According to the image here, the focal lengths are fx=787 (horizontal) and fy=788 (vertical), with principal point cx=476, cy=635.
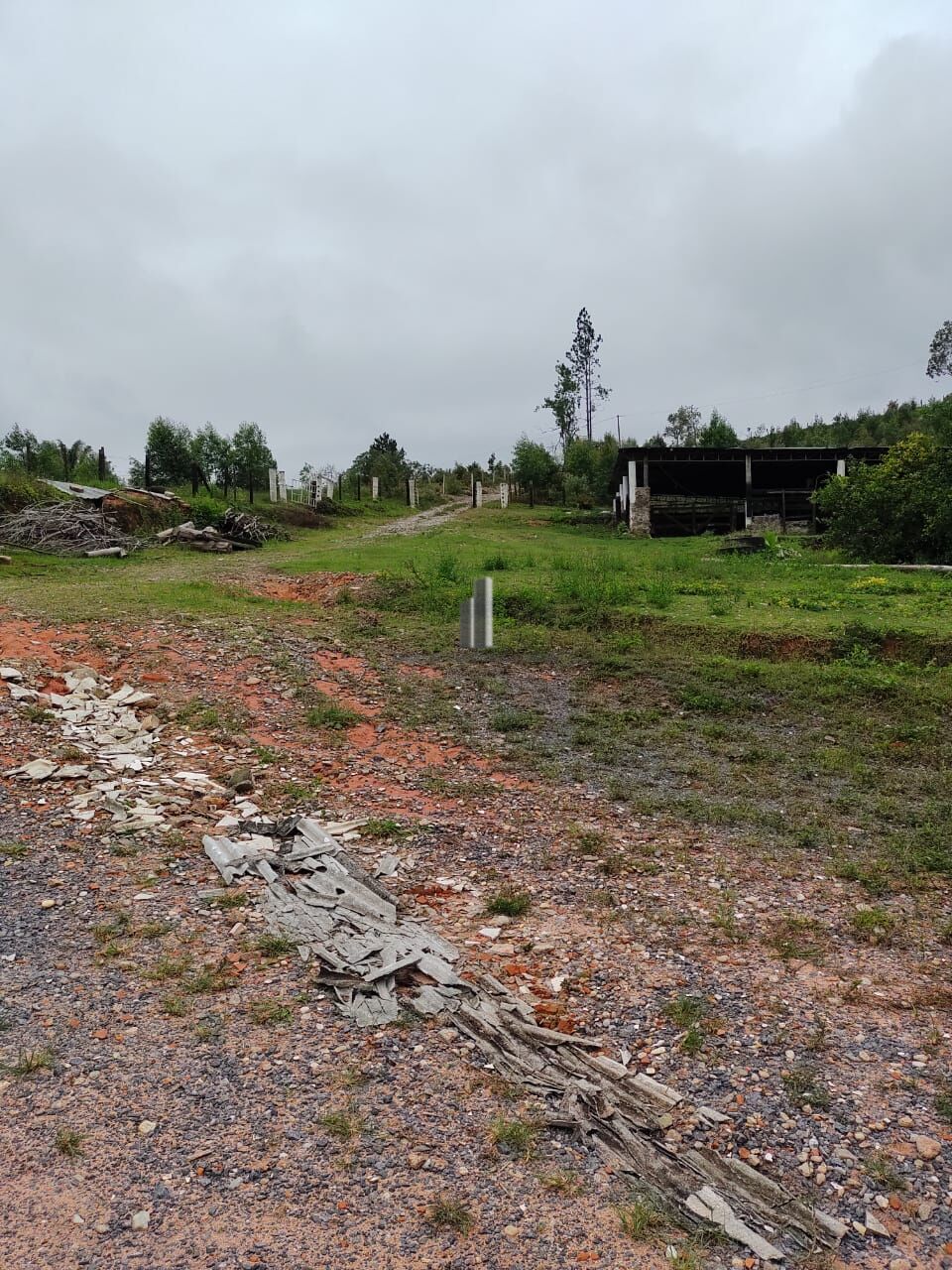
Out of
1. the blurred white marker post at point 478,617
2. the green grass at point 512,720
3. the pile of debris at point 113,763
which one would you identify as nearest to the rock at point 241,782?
the pile of debris at point 113,763

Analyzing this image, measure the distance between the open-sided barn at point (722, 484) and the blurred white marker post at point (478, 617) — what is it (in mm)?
26390

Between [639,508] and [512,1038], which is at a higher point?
[639,508]

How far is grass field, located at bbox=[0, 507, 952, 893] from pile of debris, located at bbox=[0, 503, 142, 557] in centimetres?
184

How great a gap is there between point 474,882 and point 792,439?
51.5 metres

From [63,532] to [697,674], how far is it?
16.1 meters

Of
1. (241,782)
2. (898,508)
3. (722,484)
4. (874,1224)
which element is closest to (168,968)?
(241,782)

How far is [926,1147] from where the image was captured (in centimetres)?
303

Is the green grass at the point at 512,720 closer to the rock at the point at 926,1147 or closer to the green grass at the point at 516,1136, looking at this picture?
the green grass at the point at 516,1136

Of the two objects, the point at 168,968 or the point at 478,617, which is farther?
the point at 168,968

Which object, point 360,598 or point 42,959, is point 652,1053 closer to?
point 42,959

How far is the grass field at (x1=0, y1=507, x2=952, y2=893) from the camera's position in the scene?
20.5ft

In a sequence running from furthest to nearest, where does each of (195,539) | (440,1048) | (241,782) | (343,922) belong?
1. (195,539)
2. (241,782)
3. (343,922)
4. (440,1048)

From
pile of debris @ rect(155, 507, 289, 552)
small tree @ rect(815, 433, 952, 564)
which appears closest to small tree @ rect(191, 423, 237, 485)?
pile of debris @ rect(155, 507, 289, 552)

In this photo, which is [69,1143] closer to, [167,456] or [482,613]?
[482,613]
